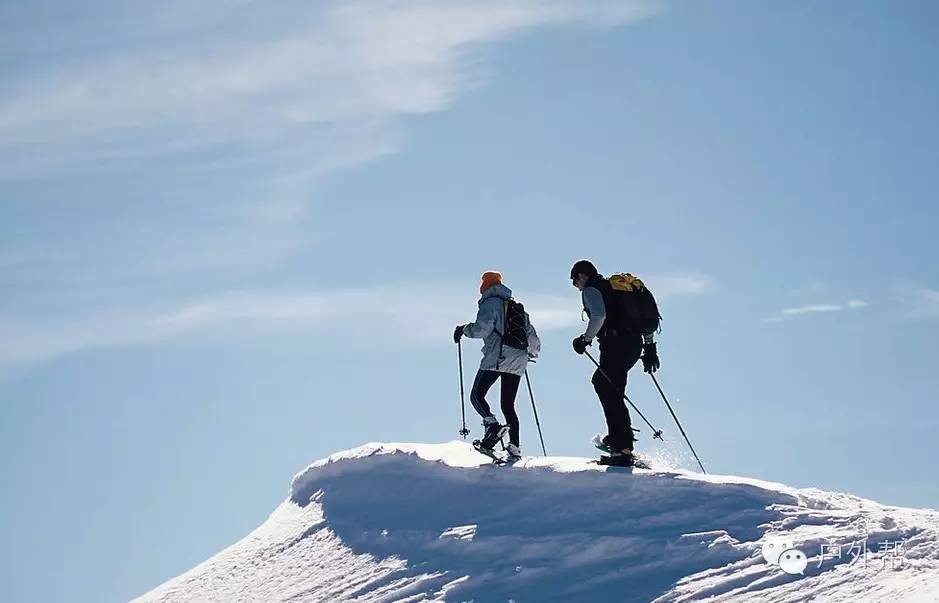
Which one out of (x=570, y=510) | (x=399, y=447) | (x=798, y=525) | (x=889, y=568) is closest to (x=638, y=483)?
(x=570, y=510)

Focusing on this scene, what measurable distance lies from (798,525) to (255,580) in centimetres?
712

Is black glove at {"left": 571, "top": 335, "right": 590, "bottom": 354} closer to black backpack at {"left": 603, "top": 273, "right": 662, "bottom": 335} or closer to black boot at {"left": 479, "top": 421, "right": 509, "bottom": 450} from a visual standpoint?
black backpack at {"left": 603, "top": 273, "right": 662, "bottom": 335}

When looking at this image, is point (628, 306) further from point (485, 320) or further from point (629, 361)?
point (485, 320)

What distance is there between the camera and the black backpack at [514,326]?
46.4 feet

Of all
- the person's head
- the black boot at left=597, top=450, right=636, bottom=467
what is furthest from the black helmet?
the black boot at left=597, top=450, right=636, bottom=467

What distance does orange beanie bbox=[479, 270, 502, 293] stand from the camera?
47.4 feet

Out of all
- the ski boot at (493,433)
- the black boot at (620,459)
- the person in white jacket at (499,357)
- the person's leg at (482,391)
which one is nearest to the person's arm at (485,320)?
the person in white jacket at (499,357)

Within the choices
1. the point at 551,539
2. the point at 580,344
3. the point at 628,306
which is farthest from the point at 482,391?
the point at 551,539

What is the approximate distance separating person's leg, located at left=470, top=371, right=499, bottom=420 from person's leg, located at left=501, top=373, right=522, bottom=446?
164 mm

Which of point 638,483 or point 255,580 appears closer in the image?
point 638,483

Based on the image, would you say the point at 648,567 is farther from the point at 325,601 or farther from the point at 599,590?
the point at 325,601

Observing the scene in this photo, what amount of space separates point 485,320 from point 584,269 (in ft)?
5.39

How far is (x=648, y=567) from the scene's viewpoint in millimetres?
10984

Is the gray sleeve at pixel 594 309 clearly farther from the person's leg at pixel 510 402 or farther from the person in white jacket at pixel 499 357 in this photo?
the person's leg at pixel 510 402
